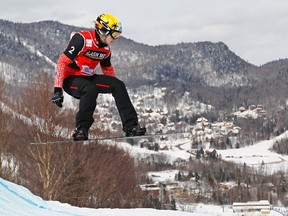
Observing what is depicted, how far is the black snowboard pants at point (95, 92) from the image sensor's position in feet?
25.5

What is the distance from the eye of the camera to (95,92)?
305 inches

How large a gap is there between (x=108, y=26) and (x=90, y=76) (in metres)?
0.96

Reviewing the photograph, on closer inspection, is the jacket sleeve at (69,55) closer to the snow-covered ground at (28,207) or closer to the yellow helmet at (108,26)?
the yellow helmet at (108,26)

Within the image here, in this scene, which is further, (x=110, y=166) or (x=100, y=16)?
(x=110, y=166)

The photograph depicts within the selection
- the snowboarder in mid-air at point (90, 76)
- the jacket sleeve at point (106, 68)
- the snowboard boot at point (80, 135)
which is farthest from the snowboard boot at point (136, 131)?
the jacket sleeve at point (106, 68)

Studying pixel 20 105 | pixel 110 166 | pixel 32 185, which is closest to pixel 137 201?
pixel 110 166

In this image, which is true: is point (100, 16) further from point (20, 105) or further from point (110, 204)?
point (110, 204)

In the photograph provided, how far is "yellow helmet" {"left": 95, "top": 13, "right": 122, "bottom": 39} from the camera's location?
735 centimetres

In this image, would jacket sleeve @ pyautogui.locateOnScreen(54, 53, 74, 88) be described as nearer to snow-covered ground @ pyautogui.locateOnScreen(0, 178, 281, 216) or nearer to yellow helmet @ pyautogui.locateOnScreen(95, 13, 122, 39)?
yellow helmet @ pyautogui.locateOnScreen(95, 13, 122, 39)

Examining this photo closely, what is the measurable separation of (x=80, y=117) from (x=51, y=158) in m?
19.9

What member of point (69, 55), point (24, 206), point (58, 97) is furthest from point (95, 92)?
point (24, 206)

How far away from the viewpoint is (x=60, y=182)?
88.6 ft

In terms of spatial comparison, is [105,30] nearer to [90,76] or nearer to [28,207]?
[90,76]

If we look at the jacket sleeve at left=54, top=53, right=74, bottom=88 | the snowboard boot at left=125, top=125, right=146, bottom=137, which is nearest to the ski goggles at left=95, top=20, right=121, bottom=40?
the jacket sleeve at left=54, top=53, right=74, bottom=88
